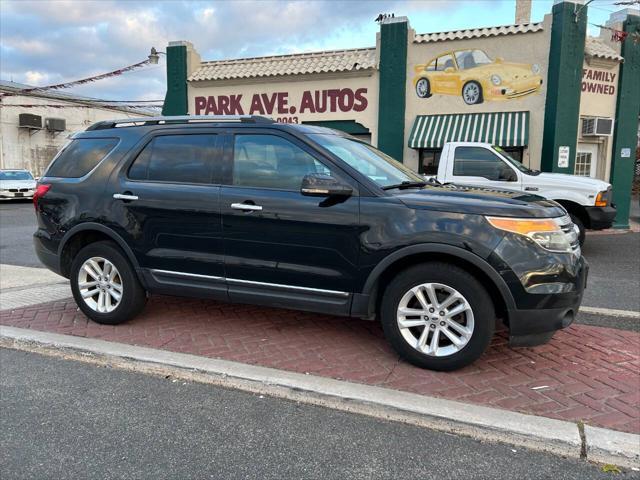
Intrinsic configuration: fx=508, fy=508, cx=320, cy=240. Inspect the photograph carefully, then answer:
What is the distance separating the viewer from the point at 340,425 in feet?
10.2

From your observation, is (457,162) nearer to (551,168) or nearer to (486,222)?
(551,168)

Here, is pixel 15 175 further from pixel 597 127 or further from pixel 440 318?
pixel 440 318

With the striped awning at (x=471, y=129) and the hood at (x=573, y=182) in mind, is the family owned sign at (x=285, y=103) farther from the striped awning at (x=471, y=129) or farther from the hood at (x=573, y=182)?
the hood at (x=573, y=182)

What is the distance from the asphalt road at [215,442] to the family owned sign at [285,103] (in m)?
11.9

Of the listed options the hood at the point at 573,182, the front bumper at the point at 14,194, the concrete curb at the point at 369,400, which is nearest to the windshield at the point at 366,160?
the concrete curb at the point at 369,400

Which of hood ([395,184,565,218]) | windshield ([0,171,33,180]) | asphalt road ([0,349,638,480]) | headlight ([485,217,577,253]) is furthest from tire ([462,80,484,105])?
windshield ([0,171,33,180])

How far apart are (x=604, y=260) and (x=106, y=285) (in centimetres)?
786

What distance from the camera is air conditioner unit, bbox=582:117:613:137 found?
13.1m

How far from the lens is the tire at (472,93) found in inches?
519

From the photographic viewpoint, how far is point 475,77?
13156 mm

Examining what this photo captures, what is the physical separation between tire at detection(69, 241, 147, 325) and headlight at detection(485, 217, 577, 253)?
3.16 metres

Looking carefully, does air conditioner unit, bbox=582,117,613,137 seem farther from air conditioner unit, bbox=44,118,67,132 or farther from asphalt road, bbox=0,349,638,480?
air conditioner unit, bbox=44,118,67,132

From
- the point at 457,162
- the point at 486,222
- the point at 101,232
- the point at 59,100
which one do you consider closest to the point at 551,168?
the point at 457,162

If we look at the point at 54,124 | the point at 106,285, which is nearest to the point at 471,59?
the point at 106,285
